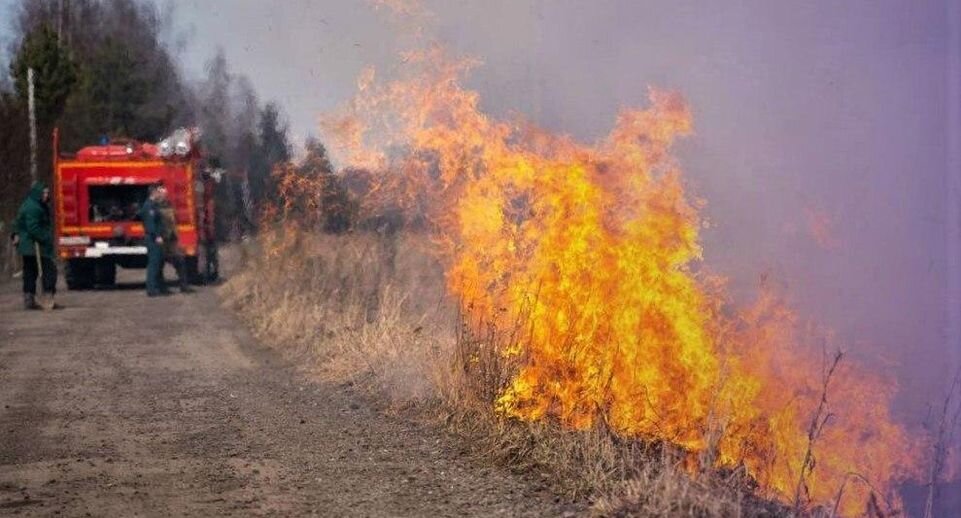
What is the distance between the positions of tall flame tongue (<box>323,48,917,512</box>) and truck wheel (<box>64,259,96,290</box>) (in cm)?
1556

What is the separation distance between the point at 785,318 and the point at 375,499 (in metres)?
6.35

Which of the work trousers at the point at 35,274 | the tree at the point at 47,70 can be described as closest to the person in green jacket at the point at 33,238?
the work trousers at the point at 35,274

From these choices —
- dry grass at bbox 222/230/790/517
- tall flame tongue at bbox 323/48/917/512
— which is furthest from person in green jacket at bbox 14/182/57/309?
tall flame tongue at bbox 323/48/917/512

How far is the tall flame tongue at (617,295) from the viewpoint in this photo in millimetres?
7254

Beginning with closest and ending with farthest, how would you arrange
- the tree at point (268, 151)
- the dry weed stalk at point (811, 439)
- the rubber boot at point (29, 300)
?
1. the dry weed stalk at point (811, 439)
2. the rubber boot at point (29, 300)
3. the tree at point (268, 151)

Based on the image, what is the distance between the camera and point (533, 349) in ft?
24.6

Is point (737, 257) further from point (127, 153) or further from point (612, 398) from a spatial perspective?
point (127, 153)

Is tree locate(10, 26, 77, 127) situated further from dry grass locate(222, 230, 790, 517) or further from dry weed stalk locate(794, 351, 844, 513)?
dry weed stalk locate(794, 351, 844, 513)

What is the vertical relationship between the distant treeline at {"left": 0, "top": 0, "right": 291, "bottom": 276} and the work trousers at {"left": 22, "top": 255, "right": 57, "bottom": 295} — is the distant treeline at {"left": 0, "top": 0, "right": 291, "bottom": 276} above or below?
above

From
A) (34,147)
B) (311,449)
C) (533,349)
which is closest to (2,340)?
(311,449)

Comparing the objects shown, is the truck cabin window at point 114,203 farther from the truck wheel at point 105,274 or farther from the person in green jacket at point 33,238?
the person in green jacket at point 33,238

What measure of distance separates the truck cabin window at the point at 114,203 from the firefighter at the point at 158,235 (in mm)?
1334

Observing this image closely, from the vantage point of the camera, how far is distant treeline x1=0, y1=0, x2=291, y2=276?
24.1m

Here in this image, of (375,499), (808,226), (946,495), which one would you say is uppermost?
(808,226)
